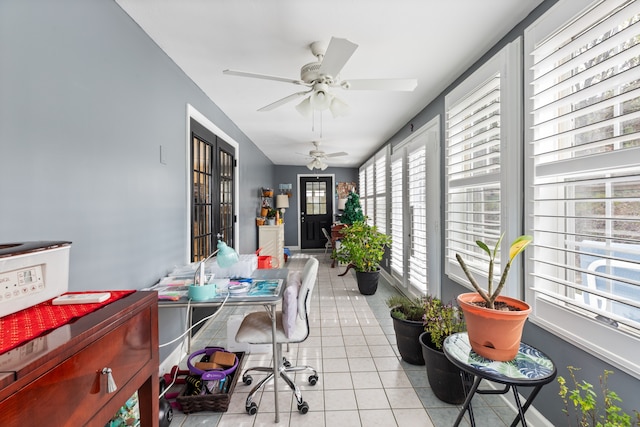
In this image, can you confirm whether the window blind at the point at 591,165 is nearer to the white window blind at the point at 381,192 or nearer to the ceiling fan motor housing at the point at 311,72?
the ceiling fan motor housing at the point at 311,72

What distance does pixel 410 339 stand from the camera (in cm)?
237

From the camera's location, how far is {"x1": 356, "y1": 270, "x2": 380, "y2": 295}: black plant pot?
4.23 m

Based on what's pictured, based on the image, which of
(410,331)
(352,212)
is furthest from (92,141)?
(352,212)

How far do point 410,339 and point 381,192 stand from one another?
3.52 m

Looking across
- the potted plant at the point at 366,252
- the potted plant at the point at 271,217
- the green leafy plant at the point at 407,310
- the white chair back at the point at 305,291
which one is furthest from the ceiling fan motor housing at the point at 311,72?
the potted plant at the point at 271,217

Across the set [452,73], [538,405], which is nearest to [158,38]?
[452,73]

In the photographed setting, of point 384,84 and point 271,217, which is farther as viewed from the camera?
point 271,217

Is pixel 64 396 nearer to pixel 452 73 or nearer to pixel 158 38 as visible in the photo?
pixel 158 38

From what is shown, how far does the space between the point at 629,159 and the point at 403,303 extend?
178 cm

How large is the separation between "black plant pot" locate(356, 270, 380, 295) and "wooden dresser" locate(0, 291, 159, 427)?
335 centimetres

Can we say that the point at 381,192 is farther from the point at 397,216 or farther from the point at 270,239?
the point at 270,239

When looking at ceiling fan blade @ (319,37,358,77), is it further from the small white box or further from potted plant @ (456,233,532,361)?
the small white box

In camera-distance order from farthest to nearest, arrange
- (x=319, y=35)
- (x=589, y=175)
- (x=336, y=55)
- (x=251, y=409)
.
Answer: (x=319, y=35), (x=251, y=409), (x=336, y=55), (x=589, y=175)

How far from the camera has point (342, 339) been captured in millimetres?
2896
